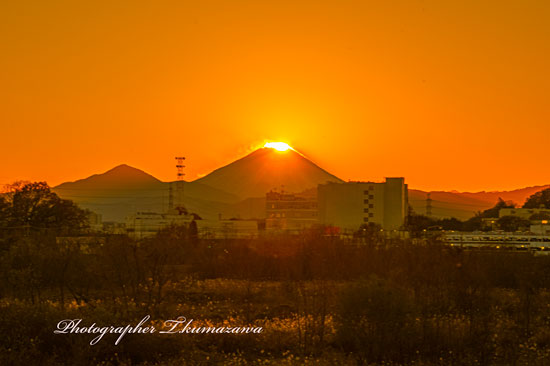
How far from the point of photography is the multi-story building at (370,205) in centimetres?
7362

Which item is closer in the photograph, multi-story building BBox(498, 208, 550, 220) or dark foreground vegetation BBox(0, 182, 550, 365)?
dark foreground vegetation BBox(0, 182, 550, 365)

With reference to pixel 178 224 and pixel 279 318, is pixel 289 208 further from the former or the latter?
pixel 279 318

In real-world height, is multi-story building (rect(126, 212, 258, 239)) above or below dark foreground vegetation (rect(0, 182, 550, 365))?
above

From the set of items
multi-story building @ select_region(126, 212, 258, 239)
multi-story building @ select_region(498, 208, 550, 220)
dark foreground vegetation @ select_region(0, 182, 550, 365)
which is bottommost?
dark foreground vegetation @ select_region(0, 182, 550, 365)

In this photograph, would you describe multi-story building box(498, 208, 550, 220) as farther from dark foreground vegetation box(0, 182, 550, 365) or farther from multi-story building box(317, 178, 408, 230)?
dark foreground vegetation box(0, 182, 550, 365)

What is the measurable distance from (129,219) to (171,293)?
4887 cm

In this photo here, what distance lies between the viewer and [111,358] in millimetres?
Answer: 9992

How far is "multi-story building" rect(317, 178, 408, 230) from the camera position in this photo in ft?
242

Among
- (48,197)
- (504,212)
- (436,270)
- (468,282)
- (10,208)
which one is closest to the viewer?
(468,282)

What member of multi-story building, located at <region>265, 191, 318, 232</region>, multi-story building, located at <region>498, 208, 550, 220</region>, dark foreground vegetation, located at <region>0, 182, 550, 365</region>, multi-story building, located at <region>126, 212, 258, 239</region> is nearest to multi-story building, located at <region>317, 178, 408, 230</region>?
multi-story building, located at <region>265, 191, 318, 232</region>

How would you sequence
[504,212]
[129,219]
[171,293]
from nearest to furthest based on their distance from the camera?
[171,293] < [129,219] < [504,212]

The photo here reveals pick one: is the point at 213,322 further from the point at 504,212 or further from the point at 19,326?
the point at 504,212

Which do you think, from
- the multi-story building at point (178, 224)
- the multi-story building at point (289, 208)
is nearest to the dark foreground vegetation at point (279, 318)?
the multi-story building at point (178, 224)

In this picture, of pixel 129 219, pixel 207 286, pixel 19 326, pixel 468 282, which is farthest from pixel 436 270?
pixel 129 219
